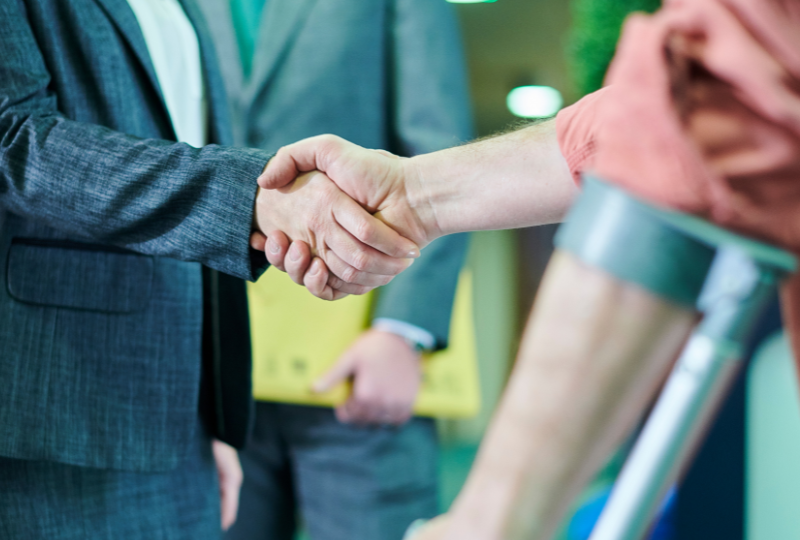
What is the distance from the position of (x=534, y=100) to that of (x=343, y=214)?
465 centimetres

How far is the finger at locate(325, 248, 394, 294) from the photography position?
30.7 inches

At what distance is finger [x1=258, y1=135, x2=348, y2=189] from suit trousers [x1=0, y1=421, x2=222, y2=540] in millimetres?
370

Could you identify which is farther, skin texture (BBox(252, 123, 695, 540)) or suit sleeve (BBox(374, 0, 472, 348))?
suit sleeve (BBox(374, 0, 472, 348))

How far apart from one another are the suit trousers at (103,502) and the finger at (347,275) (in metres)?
0.29

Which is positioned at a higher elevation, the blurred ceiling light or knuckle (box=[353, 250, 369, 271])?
knuckle (box=[353, 250, 369, 271])

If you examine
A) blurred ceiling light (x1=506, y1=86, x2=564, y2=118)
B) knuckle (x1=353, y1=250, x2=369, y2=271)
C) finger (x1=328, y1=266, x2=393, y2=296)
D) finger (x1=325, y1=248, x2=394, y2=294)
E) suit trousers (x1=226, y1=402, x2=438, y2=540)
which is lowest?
blurred ceiling light (x1=506, y1=86, x2=564, y2=118)

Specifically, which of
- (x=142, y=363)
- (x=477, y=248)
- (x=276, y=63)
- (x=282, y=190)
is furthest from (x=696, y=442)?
(x=477, y=248)

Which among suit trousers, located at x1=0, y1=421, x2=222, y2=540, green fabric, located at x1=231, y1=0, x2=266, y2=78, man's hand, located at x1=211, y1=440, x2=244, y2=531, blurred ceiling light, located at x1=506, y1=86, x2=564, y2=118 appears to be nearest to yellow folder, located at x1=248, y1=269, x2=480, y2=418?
man's hand, located at x1=211, y1=440, x2=244, y2=531

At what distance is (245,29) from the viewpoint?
135 cm

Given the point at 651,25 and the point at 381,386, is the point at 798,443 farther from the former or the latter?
the point at 651,25

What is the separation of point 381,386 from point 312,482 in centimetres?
22

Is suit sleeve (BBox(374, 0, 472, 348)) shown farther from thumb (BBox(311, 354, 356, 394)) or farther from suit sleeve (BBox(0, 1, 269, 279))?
suit sleeve (BBox(0, 1, 269, 279))

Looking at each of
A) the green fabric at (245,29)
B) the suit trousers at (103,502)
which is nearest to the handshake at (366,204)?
the suit trousers at (103,502)

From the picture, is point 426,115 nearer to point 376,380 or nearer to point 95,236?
point 376,380
